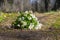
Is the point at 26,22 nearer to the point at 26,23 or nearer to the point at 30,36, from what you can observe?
the point at 26,23

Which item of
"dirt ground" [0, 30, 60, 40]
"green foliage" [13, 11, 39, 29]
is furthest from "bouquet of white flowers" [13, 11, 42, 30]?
"dirt ground" [0, 30, 60, 40]

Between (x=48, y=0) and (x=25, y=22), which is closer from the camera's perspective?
(x=25, y=22)

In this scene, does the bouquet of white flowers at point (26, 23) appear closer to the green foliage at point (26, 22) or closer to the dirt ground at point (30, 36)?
the green foliage at point (26, 22)

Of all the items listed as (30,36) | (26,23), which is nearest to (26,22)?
(26,23)

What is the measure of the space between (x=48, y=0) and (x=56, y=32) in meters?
7.57

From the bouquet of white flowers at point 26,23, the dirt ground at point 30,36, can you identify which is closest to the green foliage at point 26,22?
the bouquet of white flowers at point 26,23

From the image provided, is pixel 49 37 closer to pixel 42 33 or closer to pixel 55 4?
pixel 42 33

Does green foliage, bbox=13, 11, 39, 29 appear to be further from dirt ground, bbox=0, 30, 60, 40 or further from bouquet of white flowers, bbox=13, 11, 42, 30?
dirt ground, bbox=0, 30, 60, 40

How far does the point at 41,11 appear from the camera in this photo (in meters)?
15.3

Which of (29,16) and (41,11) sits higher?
(29,16)

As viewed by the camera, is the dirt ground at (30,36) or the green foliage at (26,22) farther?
the green foliage at (26,22)

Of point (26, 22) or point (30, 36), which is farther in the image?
point (26, 22)

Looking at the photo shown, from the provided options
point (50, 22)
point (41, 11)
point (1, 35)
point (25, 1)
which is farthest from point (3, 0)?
point (1, 35)

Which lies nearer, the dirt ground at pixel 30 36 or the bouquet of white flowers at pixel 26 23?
the dirt ground at pixel 30 36
